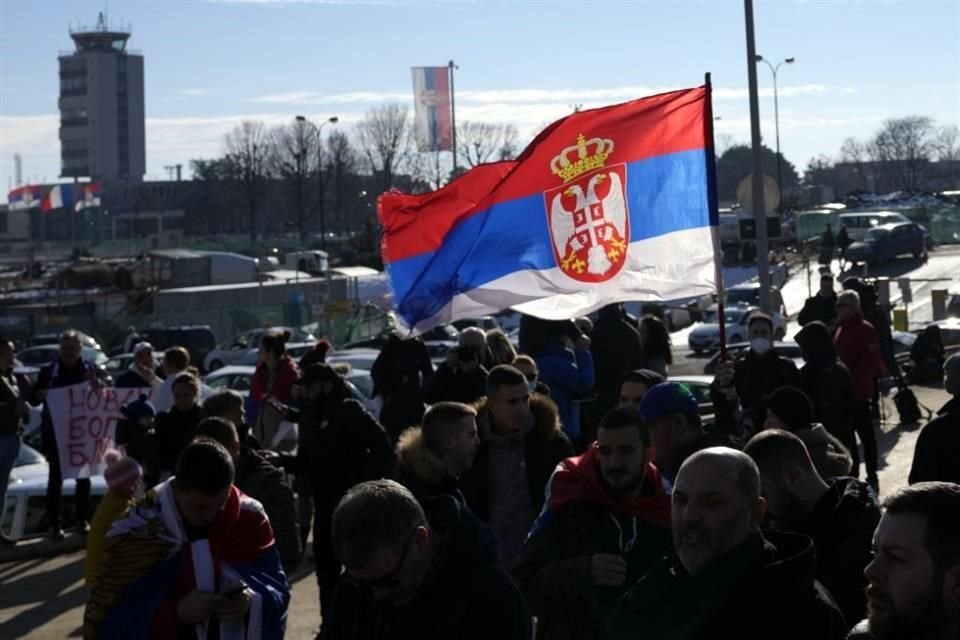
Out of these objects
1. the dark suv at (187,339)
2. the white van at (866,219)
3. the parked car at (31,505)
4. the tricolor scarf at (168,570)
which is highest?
the white van at (866,219)

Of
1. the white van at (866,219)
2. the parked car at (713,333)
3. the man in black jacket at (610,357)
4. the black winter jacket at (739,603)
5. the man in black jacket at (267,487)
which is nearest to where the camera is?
the black winter jacket at (739,603)

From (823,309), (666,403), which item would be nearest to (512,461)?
(666,403)

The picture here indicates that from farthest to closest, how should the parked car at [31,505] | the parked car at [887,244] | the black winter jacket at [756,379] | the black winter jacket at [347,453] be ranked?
the parked car at [887,244] < the parked car at [31,505] < the black winter jacket at [756,379] < the black winter jacket at [347,453]

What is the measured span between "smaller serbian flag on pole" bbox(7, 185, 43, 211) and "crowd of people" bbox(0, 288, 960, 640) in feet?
360

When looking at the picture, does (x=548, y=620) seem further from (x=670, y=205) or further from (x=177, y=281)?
(x=177, y=281)

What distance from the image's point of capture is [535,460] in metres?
7.38

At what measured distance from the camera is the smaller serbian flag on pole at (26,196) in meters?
114

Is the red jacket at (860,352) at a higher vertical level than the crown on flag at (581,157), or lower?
lower

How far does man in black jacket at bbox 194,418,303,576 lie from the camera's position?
6426 millimetres

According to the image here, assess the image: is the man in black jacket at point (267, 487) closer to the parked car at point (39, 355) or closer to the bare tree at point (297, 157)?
the parked car at point (39, 355)

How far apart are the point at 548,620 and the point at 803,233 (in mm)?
67040

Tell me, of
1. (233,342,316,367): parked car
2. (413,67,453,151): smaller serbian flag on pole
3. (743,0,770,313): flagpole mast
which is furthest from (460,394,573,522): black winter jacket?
(413,67,453,151): smaller serbian flag on pole

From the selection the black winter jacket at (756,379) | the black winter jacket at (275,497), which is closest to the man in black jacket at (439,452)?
the black winter jacket at (275,497)

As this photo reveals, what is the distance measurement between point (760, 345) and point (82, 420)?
5.57 meters
